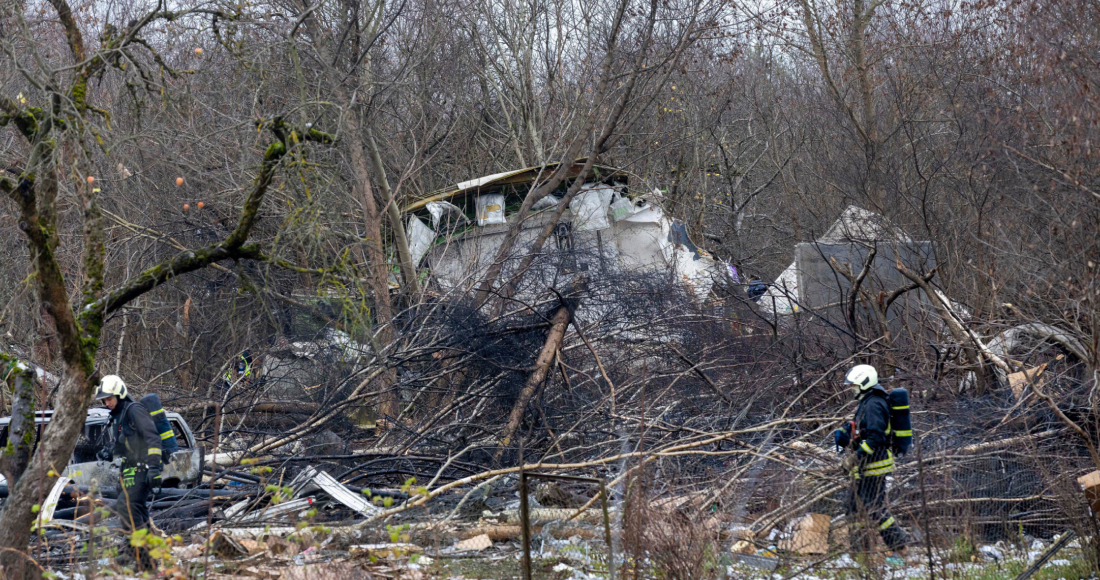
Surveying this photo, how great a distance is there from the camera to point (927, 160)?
50.8ft

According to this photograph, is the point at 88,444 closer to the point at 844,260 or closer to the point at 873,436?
the point at 873,436

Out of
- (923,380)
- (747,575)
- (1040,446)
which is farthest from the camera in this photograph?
(923,380)

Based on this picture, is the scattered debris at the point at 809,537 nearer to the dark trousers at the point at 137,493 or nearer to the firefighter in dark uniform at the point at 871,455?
the firefighter in dark uniform at the point at 871,455

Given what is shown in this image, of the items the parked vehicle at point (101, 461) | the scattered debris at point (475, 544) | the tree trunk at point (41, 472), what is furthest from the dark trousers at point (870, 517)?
the parked vehicle at point (101, 461)

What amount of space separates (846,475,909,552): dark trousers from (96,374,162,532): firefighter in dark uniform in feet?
16.3

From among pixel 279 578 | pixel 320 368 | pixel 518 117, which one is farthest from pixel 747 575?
pixel 518 117

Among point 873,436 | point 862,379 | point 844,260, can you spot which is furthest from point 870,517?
point 844,260

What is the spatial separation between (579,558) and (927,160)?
1183 cm

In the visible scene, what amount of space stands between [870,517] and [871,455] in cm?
68

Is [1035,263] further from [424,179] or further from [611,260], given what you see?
[424,179]

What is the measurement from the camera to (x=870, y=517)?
609cm

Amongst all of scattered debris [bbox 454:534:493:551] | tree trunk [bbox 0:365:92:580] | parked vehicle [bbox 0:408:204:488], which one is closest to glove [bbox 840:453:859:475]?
scattered debris [bbox 454:534:493:551]

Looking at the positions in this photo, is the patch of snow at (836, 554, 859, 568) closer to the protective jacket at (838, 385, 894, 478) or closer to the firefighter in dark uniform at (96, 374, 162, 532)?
the protective jacket at (838, 385, 894, 478)

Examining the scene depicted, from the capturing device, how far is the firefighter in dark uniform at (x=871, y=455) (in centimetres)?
632
